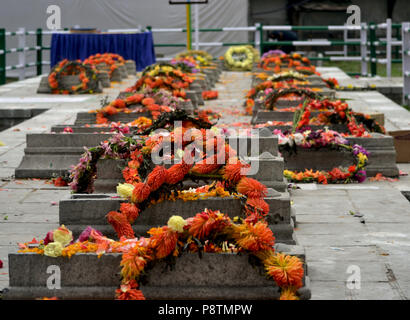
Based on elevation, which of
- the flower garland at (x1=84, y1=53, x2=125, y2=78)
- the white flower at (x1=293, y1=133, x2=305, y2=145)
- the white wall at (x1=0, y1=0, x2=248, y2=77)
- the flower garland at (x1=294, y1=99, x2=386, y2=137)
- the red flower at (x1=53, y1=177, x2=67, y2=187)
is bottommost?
the red flower at (x1=53, y1=177, x2=67, y2=187)

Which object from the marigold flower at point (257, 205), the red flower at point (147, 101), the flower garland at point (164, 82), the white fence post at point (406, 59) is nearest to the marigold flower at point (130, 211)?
the marigold flower at point (257, 205)

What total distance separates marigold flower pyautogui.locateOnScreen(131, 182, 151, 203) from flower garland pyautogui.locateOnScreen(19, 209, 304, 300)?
572mm

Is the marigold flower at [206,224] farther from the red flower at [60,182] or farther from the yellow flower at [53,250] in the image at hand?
the red flower at [60,182]

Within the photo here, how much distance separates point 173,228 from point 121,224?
84 cm

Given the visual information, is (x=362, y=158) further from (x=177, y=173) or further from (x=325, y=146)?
(x=177, y=173)

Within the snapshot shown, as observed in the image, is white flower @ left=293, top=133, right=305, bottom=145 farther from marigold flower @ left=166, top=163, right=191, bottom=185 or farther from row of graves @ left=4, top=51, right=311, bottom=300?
marigold flower @ left=166, top=163, right=191, bottom=185

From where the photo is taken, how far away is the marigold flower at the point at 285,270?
430cm

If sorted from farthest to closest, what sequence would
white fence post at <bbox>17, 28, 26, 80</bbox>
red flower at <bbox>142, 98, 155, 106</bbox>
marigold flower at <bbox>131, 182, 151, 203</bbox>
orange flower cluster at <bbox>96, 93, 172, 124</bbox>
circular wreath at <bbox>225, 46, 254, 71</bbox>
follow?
1. circular wreath at <bbox>225, 46, 254, 71</bbox>
2. white fence post at <bbox>17, 28, 26, 80</bbox>
3. red flower at <bbox>142, 98, 155, 106</bbox>
4. orange flower cluster at <bbox>96, 93, 172, 124</bbox>
5. marigold flower at <bbox>131, 182, 151, 203</bbox>

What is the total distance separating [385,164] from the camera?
28.2 ft

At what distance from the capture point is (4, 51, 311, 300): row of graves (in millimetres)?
4383

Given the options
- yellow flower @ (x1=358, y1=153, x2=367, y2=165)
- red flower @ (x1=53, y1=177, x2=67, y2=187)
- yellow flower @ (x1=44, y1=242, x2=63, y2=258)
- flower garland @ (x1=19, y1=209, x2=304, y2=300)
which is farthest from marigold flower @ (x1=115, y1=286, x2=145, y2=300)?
yellow flower @ (x1=358, y1=153, x2=367, y2=165)

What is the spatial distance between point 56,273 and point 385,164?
16.2 feet

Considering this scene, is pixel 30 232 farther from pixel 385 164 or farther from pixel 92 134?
pixel 385 164
